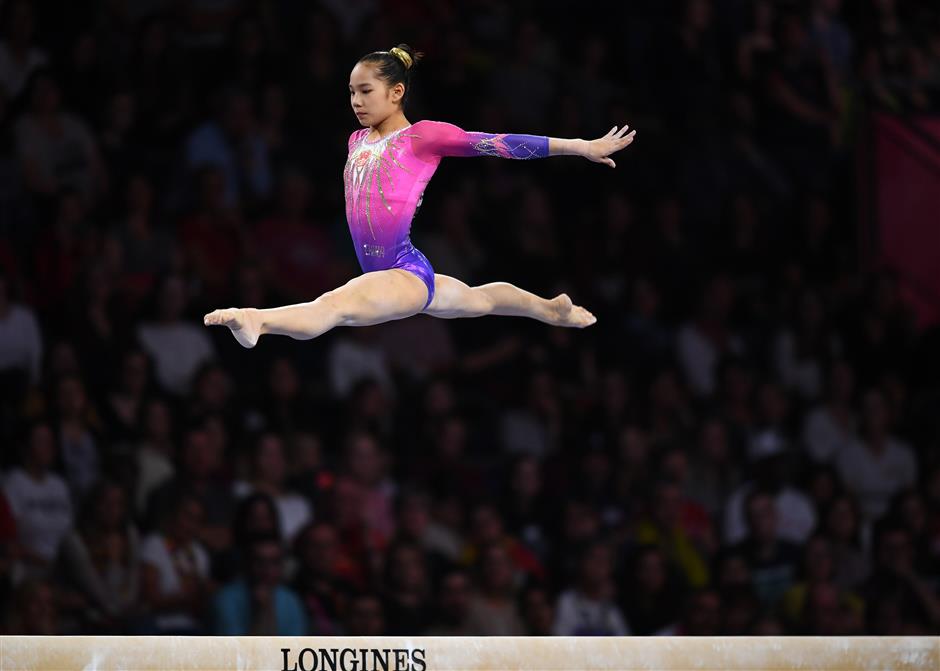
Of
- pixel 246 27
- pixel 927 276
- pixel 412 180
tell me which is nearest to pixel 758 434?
pixel 927 276

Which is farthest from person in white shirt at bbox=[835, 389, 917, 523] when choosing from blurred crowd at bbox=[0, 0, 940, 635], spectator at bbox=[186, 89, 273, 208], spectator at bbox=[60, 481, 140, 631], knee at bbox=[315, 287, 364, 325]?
knee at bbox=[315, 287, 364, 325]

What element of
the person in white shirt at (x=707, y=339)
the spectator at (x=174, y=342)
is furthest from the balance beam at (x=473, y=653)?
the person in white shirt at (x=707, y=339)

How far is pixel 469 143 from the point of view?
4980 millimetres

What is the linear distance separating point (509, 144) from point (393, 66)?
54 cm

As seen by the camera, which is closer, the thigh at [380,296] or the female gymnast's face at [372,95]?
the thigh at [380,296]

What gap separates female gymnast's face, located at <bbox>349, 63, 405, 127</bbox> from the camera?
5.09m

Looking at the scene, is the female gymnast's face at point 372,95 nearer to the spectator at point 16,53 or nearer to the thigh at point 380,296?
the thigh at point 380,296

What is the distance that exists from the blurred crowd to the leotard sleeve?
10.9ft

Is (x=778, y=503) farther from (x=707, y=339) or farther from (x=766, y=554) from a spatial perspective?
(x=707, y=339)

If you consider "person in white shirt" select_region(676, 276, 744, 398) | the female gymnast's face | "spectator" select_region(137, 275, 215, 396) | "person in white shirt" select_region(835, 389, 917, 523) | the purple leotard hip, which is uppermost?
the female gymnast's face

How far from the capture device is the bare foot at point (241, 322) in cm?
459

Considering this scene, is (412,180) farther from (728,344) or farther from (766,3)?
(766,3)

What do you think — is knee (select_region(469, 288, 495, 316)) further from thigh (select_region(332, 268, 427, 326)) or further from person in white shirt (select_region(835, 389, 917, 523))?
person in white shirt (select_region(835, 389, 917, 523))

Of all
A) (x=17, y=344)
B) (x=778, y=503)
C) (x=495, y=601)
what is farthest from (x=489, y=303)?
(x=778, y=503)
